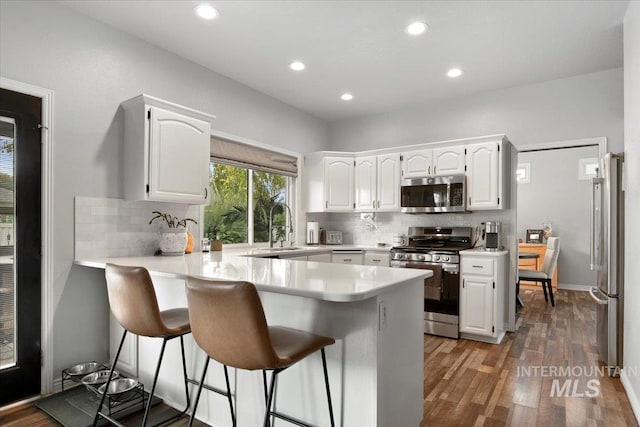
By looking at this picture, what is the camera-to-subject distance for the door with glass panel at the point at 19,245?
241cm

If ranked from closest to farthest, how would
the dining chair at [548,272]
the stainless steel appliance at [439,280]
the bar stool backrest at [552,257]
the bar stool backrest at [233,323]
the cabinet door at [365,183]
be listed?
the bar stool backrest at [233,323] < the stainless steel appliance at [439,280] < the cabinet door at [365,183] < the dining chair at [548,272] < the bar stool backrest at [552,257]

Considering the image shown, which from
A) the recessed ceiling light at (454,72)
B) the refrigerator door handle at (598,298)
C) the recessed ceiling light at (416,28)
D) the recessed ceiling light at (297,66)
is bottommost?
the refrigerator door handle at (598,298)

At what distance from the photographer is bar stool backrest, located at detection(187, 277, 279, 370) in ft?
4.49

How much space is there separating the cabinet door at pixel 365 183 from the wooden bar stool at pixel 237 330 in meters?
3.50

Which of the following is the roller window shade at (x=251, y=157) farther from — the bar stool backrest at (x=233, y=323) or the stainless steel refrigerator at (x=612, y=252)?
the stainless steel refrigerator at (x=612, y=252)

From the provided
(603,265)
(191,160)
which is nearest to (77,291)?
(191,160)

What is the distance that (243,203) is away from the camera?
4.40 meters

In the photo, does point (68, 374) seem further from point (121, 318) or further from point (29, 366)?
point (121, 318)

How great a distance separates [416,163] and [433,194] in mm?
440

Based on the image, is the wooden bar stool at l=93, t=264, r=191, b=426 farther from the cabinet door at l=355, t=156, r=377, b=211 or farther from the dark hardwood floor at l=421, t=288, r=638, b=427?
the cabinet door at l=355, t=156, r=377, b=211

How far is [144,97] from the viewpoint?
2.86 metres

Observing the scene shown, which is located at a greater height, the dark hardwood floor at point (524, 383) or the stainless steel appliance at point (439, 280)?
the stainless steel appliance at point (439, 280)

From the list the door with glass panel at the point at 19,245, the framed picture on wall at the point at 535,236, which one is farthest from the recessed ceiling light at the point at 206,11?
the framed picture on wall at the point at 535,236

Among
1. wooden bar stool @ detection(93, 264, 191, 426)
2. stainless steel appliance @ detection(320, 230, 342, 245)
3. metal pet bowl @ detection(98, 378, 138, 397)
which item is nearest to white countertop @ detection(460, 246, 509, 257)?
stainless steel appliance @ detection(320, 230, 342, 245)
